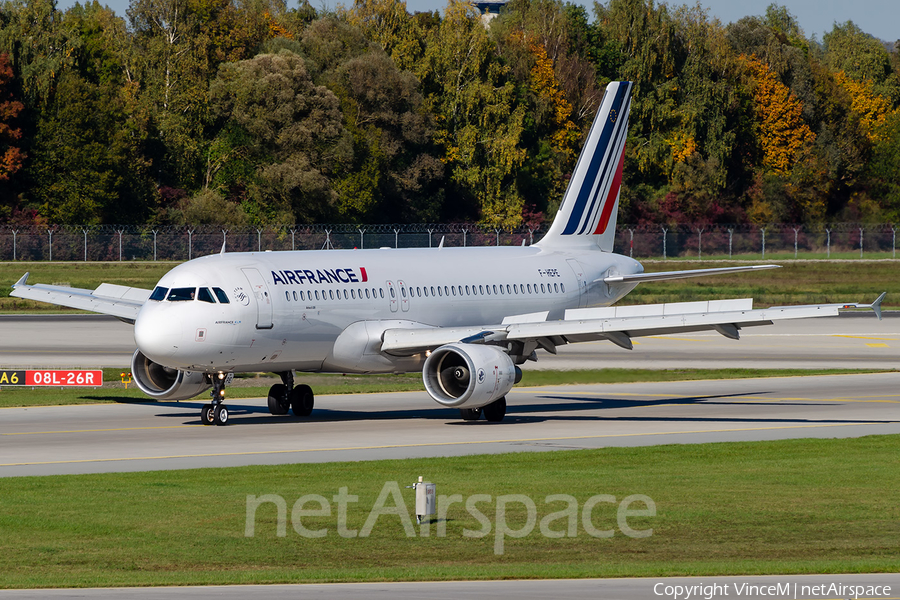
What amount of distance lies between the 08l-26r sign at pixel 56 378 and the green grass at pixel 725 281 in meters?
39.2

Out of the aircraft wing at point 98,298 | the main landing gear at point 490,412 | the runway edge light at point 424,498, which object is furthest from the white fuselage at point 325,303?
the runway edge light at point 424,498

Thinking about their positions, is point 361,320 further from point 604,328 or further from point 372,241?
point 372,241

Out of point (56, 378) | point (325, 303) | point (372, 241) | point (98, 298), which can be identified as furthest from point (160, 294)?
point (372, 241)

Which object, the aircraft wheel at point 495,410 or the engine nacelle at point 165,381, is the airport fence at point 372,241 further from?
the aircraft wheel at point 495,410

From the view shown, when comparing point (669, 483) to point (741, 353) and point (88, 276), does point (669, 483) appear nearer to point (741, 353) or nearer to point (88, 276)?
point (741, 353)

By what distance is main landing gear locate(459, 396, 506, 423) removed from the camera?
3812 centimetres

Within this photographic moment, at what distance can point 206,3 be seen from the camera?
127 m

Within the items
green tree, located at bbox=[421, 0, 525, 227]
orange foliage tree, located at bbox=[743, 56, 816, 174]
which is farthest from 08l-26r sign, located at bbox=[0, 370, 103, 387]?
orange foliage tree, located at bbox=[743, 56, 816, 174]

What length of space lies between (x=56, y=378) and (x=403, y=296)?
1375 centimetres

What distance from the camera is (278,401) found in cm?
Result: 3994

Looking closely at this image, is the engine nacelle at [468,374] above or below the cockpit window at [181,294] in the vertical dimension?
below

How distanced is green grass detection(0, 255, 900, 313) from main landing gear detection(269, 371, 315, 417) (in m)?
47.7

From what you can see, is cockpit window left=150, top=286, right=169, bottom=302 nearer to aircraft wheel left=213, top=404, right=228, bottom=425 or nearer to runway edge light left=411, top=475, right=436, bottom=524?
aircraft wheel left=213, top=404, right=228, bottom=425

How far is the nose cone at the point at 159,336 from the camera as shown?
34312 mm
